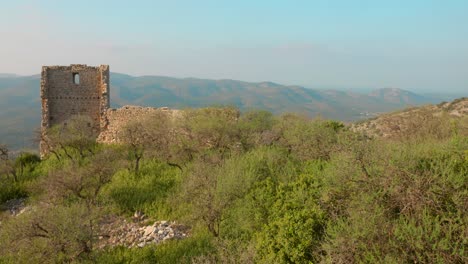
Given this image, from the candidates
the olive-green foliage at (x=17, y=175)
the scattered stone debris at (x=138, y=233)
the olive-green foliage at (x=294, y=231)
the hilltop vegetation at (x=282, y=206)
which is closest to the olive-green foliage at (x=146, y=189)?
the hilltop vegetation at (x=282, y=206)

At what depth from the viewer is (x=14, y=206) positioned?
679 inches

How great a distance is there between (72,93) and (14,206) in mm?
9802

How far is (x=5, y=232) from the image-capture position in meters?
10.1

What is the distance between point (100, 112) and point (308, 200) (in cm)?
1909

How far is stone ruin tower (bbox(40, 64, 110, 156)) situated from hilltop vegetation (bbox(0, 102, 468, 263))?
7.60 m

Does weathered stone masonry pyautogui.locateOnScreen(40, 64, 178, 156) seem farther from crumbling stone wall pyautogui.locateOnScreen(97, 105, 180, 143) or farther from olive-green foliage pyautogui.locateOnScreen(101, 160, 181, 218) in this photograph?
olive-green foliage pyautogui.locateOnScreen(101, 160, 181, 218)

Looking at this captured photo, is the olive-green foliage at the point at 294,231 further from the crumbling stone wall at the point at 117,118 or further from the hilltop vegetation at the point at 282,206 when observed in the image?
the crumbling stone wall at the point at 117,118

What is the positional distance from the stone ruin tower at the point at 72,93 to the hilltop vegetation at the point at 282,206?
7597 millimetres

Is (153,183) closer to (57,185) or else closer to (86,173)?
(86,173)

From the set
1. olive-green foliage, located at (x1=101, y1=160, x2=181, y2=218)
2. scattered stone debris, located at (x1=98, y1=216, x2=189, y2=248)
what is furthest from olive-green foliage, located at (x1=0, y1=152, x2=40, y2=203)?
scattered stone debris, located at (x1=98, y1=216, x2=189, y2=248)

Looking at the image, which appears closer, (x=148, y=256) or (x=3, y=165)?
(x=148, y=256)

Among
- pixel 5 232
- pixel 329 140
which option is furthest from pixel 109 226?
pixel 329 140

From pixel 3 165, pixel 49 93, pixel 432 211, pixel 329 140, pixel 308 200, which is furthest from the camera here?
pixel 49 93

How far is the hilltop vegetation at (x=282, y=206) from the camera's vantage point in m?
7.91
